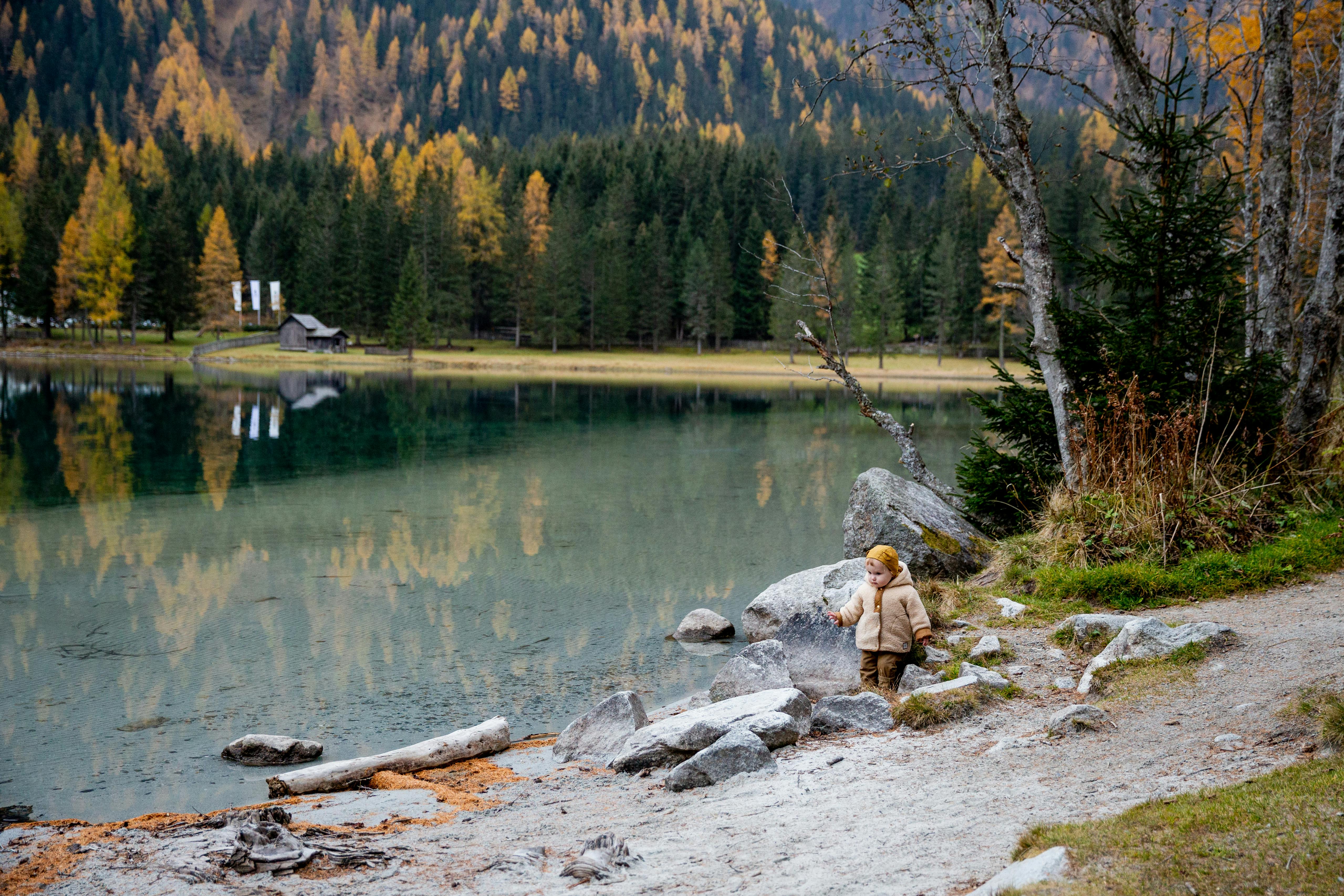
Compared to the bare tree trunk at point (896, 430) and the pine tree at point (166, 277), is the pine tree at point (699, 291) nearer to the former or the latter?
the pine tree at point (166, 277)

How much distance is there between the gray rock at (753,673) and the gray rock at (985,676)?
150cm

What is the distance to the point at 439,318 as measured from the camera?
78.2 m

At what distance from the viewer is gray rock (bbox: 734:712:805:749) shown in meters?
6.13

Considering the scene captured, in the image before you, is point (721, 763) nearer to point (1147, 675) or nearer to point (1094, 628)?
point (1147, 675)

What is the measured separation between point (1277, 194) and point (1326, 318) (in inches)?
64.7

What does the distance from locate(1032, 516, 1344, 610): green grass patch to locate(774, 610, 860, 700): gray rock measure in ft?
7.64

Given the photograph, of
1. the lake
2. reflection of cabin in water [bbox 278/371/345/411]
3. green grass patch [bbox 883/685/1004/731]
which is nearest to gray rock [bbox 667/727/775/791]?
green grass patch [bbox 883/685/1004/731]

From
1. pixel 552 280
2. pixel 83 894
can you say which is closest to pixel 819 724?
pixel 83 894

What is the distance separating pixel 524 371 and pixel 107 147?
7321 centimetres

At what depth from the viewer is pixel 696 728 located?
6137mm

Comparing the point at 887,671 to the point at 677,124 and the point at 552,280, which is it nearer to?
the point at 552,280

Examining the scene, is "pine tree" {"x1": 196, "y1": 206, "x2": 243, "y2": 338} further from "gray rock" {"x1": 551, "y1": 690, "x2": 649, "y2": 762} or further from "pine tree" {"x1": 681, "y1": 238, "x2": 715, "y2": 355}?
"gray rock" {"x1": 551, "y1": 690, "x2": 649, "y2": 762}

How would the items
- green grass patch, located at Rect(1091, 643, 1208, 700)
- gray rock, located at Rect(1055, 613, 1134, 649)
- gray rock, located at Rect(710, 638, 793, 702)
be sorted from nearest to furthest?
green grass patch, located at Rect(1091, 643, 1208, 700)
gray rock, located at Rect(1055, 613, 1134, 649)
gray rock, located at Rect(710, 638, 793, 702)

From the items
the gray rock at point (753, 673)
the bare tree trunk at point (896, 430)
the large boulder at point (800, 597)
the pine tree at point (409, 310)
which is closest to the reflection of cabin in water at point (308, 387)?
the pine tree at point (409, 310)
